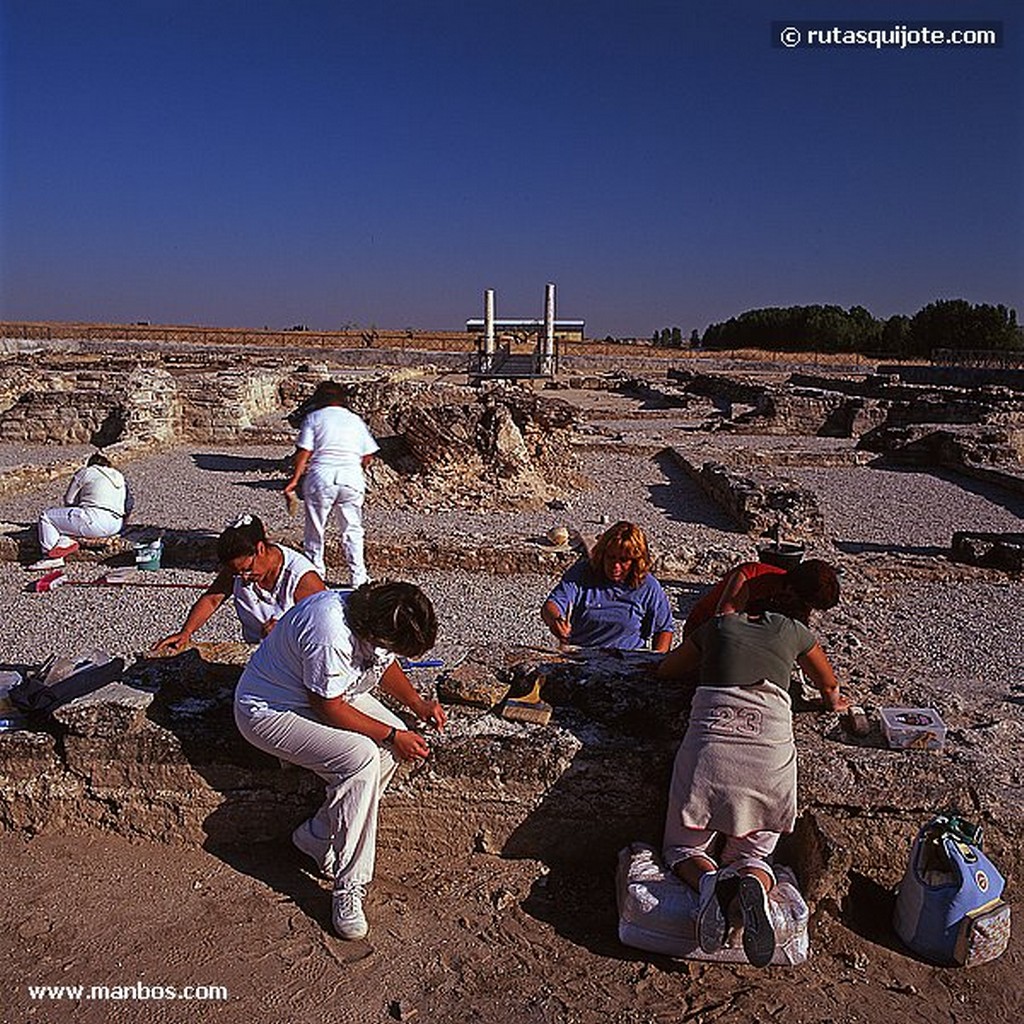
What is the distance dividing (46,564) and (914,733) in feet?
25.3

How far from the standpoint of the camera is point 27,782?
356 centimetres

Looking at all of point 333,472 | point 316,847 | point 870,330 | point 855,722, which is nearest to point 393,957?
point 316,847

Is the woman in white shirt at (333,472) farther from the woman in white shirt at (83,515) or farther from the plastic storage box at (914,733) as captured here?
the plastic storage box at (914,733)

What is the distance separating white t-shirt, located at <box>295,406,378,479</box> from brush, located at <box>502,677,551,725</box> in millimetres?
3964

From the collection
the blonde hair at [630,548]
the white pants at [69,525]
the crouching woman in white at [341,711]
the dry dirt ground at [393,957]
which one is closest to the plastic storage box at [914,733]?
the dry dirt ground at [393,957]

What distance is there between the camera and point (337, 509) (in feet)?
24.8

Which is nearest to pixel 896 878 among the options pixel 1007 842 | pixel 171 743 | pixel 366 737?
pixel 1007 842

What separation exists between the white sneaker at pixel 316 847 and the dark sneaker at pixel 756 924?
149 centimetres

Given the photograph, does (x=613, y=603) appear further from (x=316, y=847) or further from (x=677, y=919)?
(x=316, y=847)

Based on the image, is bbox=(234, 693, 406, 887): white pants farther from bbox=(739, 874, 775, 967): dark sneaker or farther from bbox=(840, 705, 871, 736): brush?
bbox=(840, 705, 871, 736): brush

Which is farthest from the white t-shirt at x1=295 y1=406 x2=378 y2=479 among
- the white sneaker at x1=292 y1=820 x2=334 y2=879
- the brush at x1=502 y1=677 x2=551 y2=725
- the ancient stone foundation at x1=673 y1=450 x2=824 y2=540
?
the ancient stone foundation at x1=673 y1=450 x2=824 y2=540

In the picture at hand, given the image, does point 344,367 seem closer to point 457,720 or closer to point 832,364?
point 832,364

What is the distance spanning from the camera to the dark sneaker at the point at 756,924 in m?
2.83

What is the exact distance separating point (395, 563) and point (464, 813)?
524cm
